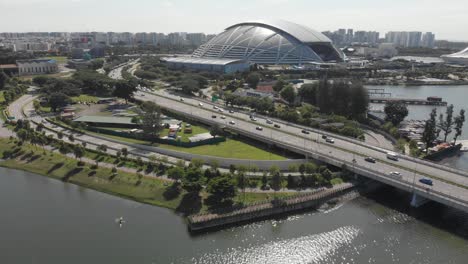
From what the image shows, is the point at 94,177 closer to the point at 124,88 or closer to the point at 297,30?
the point at 124,88

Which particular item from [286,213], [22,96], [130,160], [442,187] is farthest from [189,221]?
[22,96]

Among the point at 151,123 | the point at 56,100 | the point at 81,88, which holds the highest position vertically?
the point at 81,88

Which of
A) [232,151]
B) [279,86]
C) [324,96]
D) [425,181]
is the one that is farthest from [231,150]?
[279,86]

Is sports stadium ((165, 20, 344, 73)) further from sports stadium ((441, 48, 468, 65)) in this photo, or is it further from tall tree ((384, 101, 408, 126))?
sports stadium ((441, 48, 468, 65))

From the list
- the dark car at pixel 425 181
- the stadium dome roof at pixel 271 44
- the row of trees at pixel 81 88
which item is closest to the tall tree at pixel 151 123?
the row of trees at pixel 81 88

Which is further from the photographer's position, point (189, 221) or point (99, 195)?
point (99, 195)

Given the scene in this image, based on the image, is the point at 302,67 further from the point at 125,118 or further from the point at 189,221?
the point at 189,221
